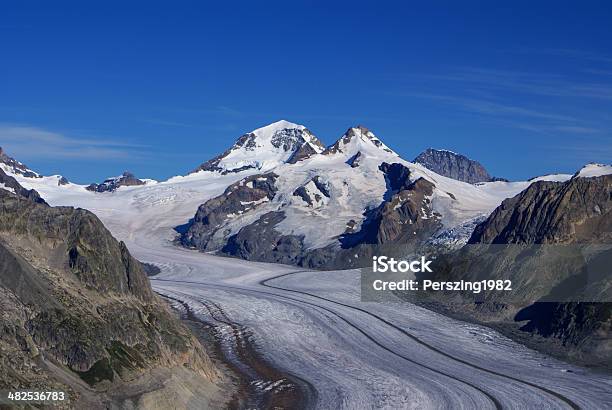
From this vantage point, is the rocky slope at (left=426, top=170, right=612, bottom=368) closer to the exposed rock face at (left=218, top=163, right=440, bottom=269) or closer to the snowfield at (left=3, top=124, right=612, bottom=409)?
the snowfield at (left=3, top=124, right=612, bottom=409)

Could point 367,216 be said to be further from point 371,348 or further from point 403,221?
point 371,348

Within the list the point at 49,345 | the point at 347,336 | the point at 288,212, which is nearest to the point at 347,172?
the point at 288,212

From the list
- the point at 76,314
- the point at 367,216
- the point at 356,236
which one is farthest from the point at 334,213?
the point at 76,314

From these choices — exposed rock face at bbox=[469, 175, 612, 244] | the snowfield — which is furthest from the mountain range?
the snowfield

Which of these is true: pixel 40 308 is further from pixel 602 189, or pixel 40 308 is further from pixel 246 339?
pixel 602 189

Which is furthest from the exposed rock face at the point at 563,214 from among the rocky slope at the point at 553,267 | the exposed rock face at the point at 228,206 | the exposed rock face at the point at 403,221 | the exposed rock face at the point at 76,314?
the exposed rock face at the point at 228,206

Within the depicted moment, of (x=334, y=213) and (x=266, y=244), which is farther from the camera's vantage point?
(x=334, y=213)

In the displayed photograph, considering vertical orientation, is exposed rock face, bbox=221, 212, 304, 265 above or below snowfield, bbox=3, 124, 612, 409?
above
